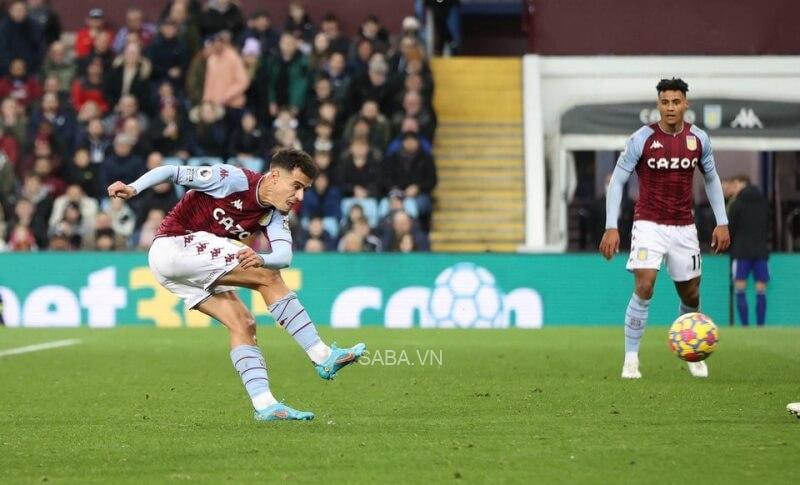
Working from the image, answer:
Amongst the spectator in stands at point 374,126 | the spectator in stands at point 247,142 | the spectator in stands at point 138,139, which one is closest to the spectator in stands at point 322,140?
the spectator in stands at point 374,126

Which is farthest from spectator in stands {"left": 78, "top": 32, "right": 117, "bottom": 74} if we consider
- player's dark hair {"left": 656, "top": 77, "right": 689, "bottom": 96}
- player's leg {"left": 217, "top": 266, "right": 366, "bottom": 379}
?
player's leg {"left": 217, "top": 266, "right": 366, "bottom": 379}

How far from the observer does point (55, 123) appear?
23.2 m

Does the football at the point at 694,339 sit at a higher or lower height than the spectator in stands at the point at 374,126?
lower

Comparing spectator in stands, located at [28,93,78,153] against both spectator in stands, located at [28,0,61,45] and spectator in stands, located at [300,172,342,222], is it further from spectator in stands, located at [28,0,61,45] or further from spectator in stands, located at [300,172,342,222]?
spectator in stands, located at [300,172,342,222]

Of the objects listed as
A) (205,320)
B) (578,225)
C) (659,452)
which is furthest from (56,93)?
(659,452)

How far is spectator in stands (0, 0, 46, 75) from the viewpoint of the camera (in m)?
24.6

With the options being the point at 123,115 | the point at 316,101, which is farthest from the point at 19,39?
the point at 316,101

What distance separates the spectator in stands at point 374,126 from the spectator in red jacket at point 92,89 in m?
3.85

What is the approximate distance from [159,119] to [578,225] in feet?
28.6

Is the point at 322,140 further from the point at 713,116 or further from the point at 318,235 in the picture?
the point at 713,116

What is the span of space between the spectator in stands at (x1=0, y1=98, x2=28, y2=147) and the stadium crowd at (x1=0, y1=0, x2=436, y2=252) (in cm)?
2

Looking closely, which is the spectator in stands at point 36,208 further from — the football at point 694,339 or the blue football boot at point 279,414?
the blue football boot at point 279,414

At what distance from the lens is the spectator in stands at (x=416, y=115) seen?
75.9 ft

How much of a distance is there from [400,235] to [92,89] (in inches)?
224
